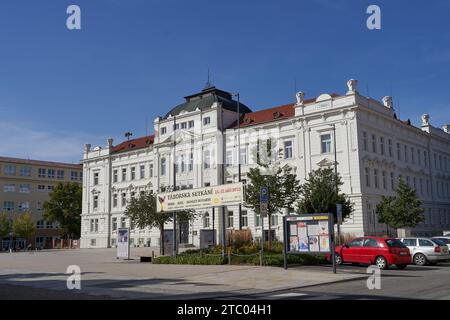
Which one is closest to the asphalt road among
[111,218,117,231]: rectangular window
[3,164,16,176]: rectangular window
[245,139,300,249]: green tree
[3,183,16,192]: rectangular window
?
[245,139,300,249]: green tree

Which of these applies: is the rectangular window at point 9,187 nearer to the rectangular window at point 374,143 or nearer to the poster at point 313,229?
the rectangular window at point 374,143

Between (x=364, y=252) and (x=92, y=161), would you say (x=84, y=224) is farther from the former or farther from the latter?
(x=364, y=252)

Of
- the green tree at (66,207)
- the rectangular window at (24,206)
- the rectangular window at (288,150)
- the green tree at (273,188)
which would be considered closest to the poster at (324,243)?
the green tree at (273,188)

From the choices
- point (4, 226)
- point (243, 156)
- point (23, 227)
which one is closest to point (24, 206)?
point (4, 226)

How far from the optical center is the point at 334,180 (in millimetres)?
36875

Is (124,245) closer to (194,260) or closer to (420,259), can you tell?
(194,260)

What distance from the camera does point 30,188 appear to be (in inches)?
3647

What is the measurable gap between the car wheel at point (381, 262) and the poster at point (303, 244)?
4.12 meters

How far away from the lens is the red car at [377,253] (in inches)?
872

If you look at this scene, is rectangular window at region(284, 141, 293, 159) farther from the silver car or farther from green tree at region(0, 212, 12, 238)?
green tree at region(0, 212, 12, 238)

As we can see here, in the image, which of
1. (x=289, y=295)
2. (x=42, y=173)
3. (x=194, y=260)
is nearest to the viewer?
(x=289, y=295)

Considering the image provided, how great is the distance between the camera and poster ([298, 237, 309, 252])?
20656 mm

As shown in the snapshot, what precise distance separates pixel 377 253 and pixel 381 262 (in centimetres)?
43

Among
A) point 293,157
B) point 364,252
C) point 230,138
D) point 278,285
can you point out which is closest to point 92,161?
point 230,138
